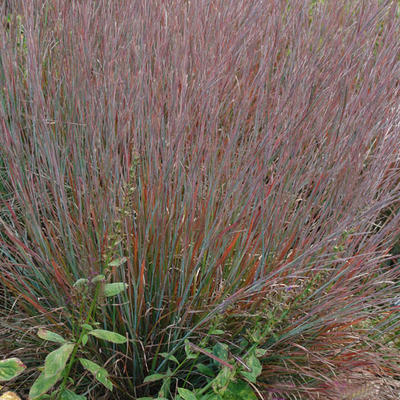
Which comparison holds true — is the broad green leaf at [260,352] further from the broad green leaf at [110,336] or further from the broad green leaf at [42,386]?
the broad green leaf at [42,386]

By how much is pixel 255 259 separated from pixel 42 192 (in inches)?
28.6

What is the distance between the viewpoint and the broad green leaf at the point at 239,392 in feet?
5.15

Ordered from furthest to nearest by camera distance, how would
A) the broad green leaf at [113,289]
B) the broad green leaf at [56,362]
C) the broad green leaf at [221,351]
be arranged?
1. the broad green leaf at [221,351]
2. the broad green leaf at [113,289]
3. the broad green leaf at [56,362]

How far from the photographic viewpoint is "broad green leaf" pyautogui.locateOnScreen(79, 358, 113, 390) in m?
1.36

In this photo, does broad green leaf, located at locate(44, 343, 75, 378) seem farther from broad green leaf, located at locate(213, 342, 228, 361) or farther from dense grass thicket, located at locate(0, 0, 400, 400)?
broad green leaf, located at locate(213, 342, 228, 361)

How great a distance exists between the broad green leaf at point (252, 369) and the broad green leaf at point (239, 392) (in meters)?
0.11

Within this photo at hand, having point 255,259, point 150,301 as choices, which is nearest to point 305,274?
point 255,259

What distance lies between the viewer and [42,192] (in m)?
1.71

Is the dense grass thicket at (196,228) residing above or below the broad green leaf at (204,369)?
above

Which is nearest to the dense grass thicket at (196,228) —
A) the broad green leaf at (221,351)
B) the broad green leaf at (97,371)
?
the broad green leaf at (221,351)

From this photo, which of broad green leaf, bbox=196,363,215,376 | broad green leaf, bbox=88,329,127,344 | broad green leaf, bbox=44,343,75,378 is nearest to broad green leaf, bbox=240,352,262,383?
broad green leaf, bbox=196,363,215,376

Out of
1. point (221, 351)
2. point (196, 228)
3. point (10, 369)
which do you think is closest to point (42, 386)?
point (10, 369)

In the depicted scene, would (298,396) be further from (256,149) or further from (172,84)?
(172,84)

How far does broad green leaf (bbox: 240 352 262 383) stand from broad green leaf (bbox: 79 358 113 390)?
0.36m
